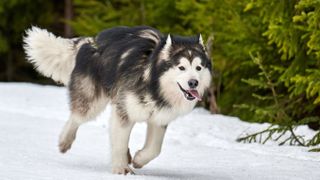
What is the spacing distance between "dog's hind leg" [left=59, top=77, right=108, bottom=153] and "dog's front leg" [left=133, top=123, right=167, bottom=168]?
2.93 ft

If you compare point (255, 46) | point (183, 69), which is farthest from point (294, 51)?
point (183, 69)

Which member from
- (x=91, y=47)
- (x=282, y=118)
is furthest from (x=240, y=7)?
(x=91, y=47)

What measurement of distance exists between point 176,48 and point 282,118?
3.59 m

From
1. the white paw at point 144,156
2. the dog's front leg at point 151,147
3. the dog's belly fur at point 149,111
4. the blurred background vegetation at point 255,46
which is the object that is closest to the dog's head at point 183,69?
the dog's belly fur at point 149,111

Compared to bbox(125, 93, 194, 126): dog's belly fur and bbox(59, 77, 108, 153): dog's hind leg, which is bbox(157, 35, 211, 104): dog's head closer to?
bbox(125, 93, 194, 126): dog's belly fur

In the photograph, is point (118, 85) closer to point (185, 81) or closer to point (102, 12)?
point (185, 81)

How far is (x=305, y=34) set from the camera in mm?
9398

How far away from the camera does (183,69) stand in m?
6.93

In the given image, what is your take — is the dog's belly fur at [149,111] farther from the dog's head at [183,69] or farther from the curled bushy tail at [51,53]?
the curled bushy tail at [51,53]

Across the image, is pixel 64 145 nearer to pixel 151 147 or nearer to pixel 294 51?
pixel 151 147

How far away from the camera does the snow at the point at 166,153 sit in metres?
7.40

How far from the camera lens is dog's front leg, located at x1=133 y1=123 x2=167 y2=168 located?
746 centimetres

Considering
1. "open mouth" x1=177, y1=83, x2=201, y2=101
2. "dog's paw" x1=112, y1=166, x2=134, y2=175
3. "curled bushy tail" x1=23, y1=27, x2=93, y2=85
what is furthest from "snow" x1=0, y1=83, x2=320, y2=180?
"curled bushy tail" x1=23, y1=27, x2=93, y2=85

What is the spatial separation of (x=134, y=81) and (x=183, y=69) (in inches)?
26.9
